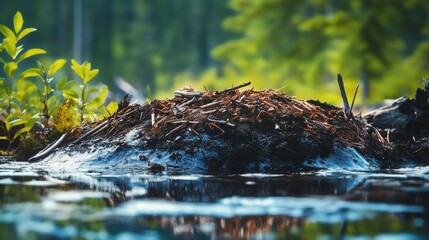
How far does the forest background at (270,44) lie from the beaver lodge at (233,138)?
0.41 meters

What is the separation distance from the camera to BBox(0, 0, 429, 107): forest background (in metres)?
19.1

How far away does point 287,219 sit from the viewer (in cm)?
285

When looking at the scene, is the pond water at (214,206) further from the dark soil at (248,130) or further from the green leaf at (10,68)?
the green leaf at (10,68)

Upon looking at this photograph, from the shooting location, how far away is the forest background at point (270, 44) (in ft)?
62.5

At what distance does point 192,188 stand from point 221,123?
51.0 inches

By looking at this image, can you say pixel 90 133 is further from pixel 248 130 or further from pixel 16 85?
pixel 248 130

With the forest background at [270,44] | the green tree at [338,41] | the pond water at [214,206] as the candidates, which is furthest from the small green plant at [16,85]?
the green tree at [338,41]

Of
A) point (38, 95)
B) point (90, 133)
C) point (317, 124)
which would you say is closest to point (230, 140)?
point (317, 124)

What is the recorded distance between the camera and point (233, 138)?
489 centimetres

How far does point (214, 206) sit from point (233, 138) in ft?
5.60

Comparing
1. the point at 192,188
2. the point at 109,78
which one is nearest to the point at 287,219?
the point at 192,188

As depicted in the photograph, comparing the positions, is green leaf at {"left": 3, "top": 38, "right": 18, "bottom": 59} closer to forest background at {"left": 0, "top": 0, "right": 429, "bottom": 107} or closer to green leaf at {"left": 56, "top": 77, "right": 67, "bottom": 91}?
green leaf at {"left": 56, "top": 77, "right": 67, "bottom": 91}

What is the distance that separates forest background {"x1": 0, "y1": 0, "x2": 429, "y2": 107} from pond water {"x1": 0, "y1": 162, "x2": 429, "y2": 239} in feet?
5.42

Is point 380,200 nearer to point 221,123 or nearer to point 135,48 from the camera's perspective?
point 221,123
